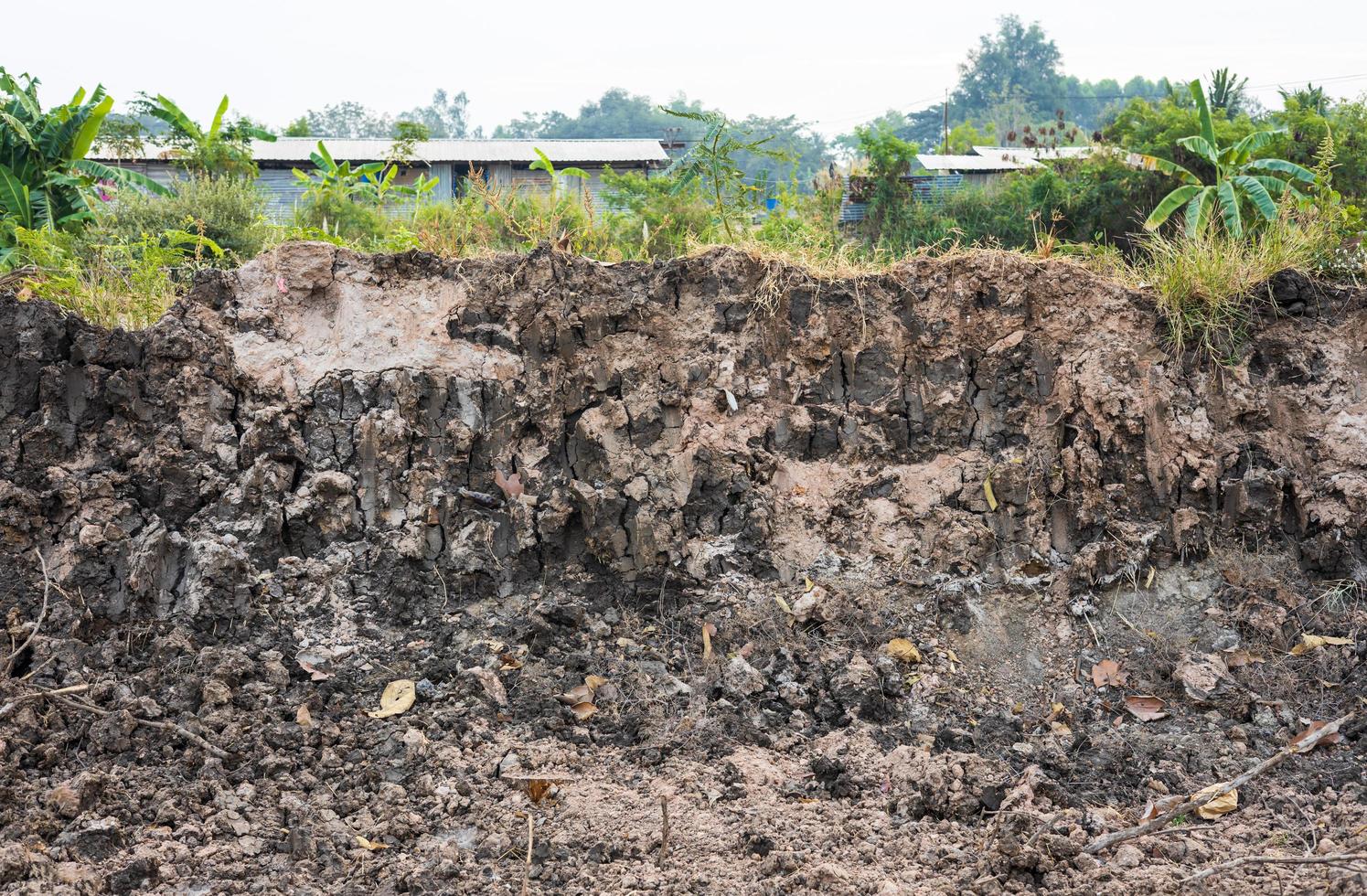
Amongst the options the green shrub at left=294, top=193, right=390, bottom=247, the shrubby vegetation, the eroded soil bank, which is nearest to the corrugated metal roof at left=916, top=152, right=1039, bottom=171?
the shrubby vegetation

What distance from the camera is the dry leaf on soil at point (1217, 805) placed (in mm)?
4270

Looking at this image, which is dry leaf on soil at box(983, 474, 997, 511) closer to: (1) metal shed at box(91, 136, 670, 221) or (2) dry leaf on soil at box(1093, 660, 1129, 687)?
(2) dry leaf on soil at box(1093, 660, 1129, 687)

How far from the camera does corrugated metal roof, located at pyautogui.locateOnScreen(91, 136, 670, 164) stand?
19.4m

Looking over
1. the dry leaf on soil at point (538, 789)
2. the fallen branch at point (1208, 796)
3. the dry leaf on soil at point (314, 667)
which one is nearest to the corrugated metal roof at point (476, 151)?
the dry leaf on soil at point (314, 667)

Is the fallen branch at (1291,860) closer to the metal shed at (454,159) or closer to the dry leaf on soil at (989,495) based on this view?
the dry leaf on soil at (989,495)

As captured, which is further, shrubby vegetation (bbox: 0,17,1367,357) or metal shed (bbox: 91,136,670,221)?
metal shed (bbox: 91,136,670,221)

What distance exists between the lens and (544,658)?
17.3 ft

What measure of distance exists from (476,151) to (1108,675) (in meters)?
17.8

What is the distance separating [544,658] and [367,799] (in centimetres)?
115

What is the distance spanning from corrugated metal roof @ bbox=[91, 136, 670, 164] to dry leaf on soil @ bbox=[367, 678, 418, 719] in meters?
15.1

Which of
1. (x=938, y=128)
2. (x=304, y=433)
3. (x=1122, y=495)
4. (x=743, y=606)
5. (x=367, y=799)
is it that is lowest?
(x=367, y=799)

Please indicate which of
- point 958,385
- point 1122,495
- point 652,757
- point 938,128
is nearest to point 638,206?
point 958,385

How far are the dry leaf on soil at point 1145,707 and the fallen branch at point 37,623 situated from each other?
4.97 m

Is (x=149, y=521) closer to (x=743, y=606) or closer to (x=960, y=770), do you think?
(x=743, y=606)
